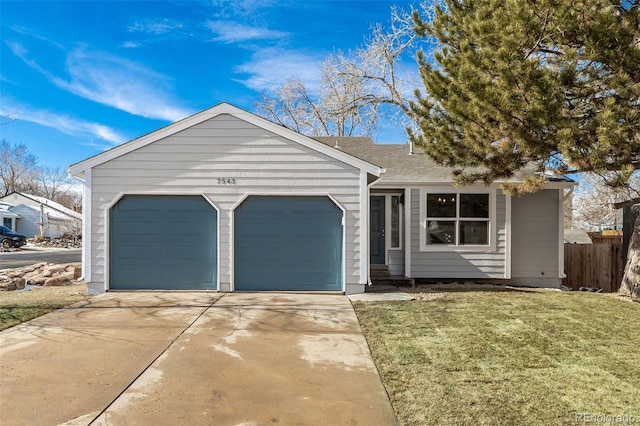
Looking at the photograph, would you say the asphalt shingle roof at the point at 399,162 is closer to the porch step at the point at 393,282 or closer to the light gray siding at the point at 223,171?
the light gray siding at the point at 223,171

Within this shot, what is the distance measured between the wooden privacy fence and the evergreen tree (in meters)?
5.10

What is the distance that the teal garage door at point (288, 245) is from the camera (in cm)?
823

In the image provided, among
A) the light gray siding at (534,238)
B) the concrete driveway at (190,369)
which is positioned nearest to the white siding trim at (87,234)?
the concrete driveway at (190,369)

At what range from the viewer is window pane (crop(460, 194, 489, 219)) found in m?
9.77

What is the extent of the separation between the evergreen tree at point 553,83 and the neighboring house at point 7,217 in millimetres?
37043

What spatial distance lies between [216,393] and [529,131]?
606 cm

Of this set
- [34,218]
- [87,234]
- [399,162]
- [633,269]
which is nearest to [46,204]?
[34,218]

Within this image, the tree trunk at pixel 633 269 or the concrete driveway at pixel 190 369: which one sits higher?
the tree trunk at pixel 633 269

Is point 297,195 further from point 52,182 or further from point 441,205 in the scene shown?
point 52,182

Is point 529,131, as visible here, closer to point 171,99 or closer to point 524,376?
point 524,376

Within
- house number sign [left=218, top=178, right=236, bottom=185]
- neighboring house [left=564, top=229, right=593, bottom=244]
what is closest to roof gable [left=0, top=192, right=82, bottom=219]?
house number sign [left=218, top=178, right=236, bottom=185]

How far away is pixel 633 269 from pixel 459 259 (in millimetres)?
3806

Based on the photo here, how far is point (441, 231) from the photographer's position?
9828mm

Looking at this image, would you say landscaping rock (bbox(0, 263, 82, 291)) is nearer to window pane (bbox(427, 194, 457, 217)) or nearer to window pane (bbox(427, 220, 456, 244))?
window pane (bbox(427, 220, 456, 244))
